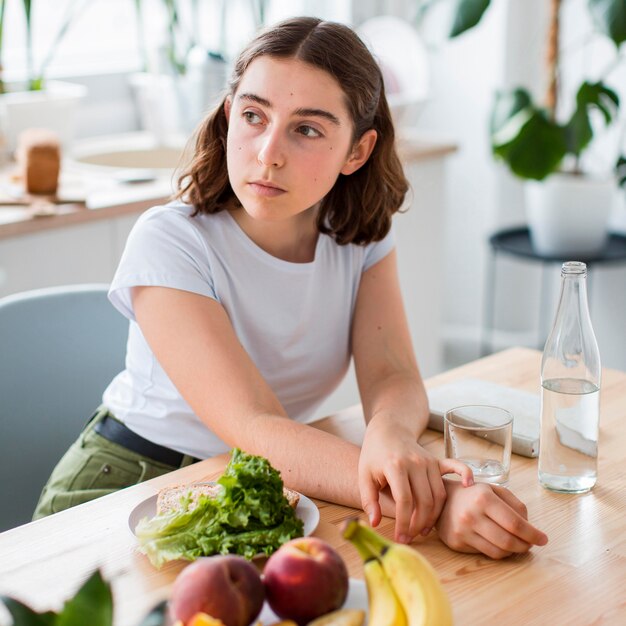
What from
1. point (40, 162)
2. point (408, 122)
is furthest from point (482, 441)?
point (408, 122)

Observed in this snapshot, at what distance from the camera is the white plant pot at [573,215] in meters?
2.80

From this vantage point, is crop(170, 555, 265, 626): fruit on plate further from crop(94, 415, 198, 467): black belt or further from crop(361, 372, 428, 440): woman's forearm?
crop(94, 415, 198, 467): black belt

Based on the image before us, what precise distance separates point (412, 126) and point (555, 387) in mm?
2099

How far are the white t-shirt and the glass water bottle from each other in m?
0.44

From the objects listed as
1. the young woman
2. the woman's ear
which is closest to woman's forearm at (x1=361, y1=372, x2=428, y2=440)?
the young woman

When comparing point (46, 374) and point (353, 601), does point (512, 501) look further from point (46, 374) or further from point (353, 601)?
point (46, 374)

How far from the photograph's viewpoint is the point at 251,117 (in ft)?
4.52

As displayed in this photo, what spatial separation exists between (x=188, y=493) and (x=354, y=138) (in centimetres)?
65

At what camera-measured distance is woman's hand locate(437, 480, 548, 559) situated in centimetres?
104

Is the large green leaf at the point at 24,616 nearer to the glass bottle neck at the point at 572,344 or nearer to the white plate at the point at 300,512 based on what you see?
the white plate at the point at 300,512

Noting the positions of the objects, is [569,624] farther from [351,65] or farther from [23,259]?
[23,259]

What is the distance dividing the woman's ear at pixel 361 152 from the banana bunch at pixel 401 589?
827mm

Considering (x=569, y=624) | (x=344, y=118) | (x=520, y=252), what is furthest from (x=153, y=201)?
(x=569, y=624)

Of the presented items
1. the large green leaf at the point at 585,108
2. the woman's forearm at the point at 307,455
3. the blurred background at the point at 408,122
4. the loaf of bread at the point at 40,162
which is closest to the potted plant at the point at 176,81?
the blurred background at the point at 408,122
